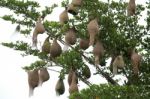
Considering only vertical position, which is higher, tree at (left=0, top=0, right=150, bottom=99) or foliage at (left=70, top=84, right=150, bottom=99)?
tree at (left=0, top=0, right=150, bottom=99)

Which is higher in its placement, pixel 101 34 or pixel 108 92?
pixel 101 34

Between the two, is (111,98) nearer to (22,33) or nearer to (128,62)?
(128,62)

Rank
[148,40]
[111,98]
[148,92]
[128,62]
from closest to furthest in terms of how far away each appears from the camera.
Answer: [111,98], [148,92], [128,62], [148,40]

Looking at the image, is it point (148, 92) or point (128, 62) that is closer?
point (148, 92)

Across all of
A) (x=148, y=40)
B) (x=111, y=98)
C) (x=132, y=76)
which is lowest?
(x=111, y=98)

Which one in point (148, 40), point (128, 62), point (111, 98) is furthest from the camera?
point (148, 40)

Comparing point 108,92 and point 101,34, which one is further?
point 101,34

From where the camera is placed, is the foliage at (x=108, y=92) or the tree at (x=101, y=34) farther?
the tree at (x=101, y=34)

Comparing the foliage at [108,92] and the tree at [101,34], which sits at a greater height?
the tree at [101,34]

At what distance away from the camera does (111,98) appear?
9.89 m

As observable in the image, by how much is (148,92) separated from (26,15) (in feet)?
12.3

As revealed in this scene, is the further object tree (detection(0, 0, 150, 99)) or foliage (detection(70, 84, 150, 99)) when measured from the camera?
tree (detection(0, 0, 150, 99))

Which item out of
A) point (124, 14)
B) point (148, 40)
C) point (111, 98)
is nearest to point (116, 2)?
point (124, 14)

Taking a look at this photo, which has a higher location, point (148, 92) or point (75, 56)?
point (75, 56)
